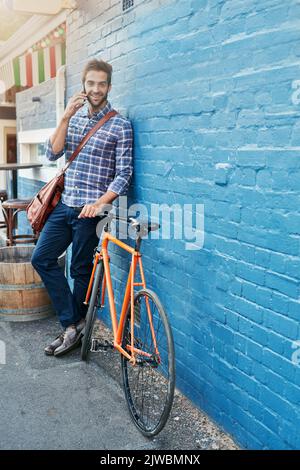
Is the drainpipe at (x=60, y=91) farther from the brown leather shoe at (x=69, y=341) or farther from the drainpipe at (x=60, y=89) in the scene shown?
the brown leather shoe at (x=69, y=341)

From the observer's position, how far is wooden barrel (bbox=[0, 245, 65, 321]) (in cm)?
439

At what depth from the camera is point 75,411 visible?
3025mm

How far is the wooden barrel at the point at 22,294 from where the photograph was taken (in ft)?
14.4

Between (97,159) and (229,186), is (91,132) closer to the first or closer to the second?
(97,159)

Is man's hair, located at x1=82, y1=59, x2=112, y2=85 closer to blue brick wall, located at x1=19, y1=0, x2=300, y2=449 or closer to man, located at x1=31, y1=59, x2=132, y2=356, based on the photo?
man, located at x1=31, y1=59, x2=132, y2=356

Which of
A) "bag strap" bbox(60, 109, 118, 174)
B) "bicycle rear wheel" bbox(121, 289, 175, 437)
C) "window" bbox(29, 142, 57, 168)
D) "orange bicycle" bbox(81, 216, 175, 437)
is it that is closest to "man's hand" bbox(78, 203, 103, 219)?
"orange bicycle" bbox(81, 216, 175, 437)

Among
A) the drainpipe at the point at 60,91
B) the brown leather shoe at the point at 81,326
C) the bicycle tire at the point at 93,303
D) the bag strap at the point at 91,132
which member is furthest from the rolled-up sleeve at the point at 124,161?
the drainpipe at the point at 60,91

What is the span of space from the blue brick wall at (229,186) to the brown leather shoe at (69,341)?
892mm

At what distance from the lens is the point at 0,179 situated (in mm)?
11469

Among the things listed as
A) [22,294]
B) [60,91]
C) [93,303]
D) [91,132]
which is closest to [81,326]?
[93,303]

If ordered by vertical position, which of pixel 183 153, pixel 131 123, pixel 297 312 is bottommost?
pixel 297 312
